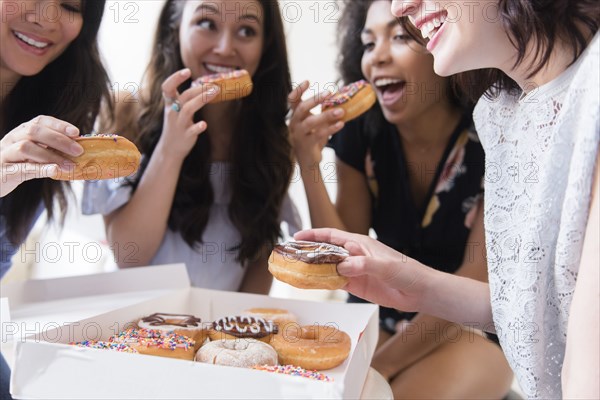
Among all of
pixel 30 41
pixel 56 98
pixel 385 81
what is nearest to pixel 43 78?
pixel 56 98

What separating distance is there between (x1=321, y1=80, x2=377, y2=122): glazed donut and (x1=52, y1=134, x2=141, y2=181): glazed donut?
80cm

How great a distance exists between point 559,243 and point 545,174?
122 mm

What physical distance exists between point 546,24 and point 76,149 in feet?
3.05

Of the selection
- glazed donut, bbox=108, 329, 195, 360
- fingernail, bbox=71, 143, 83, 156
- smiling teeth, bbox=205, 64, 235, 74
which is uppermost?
smiling teeth, bbox=205, 64, 235, 74

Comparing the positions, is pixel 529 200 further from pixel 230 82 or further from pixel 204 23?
pixel 204 23

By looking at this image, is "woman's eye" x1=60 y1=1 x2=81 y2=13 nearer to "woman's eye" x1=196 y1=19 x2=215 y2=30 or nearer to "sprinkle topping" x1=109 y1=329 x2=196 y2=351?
"woman's eye" x1=196 y1=19 x2=215 y2=30

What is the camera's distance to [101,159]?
129 centimetres

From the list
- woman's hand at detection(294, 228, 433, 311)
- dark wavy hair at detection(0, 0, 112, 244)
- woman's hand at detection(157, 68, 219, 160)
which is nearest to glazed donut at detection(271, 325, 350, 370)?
woman's hand at detection(294, 228, 433, 311)

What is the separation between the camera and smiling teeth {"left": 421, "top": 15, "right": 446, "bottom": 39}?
1134 mm

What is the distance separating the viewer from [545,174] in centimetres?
97

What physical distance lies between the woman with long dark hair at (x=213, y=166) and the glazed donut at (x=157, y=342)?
679 mm

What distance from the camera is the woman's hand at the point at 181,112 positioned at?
173 cm

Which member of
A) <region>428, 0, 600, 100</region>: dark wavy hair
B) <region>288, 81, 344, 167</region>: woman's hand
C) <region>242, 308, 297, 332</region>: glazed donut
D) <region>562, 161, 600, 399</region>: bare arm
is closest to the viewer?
<region>562, 161, 600, 399</region>: bare arm

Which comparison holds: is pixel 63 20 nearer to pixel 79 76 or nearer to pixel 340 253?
pixel 79 76
